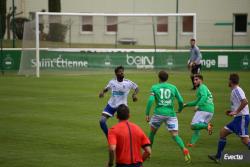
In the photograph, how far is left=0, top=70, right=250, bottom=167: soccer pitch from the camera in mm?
16859

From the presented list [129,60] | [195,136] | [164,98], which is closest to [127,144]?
[164,98]

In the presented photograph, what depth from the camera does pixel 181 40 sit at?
4819 centimetres

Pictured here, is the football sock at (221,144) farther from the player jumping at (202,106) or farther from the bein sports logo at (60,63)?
the bein sports logo at (60,63)

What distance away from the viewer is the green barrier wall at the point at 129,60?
4181cm

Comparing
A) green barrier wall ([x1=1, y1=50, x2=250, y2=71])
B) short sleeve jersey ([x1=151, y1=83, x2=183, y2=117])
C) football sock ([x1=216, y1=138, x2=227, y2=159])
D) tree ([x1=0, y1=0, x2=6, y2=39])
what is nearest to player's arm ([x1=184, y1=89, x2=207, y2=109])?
short sleeve jersey ([x1=151, y1=83, x2=183, y2=117])

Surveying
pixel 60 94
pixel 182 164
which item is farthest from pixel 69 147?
pixel 60 94

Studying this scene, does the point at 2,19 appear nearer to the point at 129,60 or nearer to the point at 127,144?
the point at 129,60

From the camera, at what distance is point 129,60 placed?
43438mm

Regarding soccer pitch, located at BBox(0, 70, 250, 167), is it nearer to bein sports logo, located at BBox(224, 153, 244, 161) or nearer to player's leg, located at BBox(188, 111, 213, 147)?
bein sports logo, located at BBox(224, 153, 244, 161)

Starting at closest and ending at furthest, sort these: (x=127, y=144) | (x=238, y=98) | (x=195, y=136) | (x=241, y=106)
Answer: (x=127, y=144) → (x=241, y=106) → (x=238, y=98) → (x=195, y=136)

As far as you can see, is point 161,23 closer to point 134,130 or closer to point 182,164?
point 182,164

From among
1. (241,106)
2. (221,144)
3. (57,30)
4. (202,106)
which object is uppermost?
(57,30)

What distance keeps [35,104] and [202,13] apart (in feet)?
121

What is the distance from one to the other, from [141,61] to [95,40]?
322 centimetres
